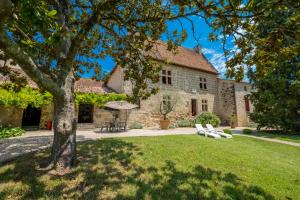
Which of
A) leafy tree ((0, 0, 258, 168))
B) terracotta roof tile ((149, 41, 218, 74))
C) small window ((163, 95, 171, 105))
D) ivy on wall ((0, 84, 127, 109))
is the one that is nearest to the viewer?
leafy tree ((0, 0, 258, 168))

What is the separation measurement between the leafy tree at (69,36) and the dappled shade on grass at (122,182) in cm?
69

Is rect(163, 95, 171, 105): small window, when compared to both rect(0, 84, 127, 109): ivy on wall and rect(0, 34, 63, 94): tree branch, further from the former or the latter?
rect(0, 34, 63, 94): tree branch

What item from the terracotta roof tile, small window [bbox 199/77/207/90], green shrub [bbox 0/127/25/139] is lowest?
green shrub [bbox 0/127/25/139]

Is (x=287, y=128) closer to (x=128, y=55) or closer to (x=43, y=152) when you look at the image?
(x=128, y=55)

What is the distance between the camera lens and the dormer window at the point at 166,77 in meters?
16.7

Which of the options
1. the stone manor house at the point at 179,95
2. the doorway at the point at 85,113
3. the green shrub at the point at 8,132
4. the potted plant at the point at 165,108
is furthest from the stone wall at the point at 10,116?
the potted plant at the point at 165,108

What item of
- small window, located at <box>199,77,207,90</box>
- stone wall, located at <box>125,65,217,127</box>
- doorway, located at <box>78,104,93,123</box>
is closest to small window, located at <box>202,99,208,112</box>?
stone wall, located at <box>125,65,217,127</box>

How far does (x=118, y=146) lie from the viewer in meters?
6.58

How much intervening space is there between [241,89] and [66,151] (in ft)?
A: 65.4

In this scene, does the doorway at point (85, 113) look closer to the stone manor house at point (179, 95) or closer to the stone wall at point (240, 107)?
the stone manor house at point (179, 95)

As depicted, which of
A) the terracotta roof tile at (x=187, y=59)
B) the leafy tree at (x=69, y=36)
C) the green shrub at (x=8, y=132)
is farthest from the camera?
the terracotta roof tile at (x=187, y=59)

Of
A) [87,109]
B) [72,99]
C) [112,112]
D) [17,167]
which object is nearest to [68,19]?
[72,99]

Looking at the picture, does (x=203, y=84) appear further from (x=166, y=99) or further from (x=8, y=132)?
(x=8, y=132)

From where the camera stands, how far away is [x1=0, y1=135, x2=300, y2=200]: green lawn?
3.26m
